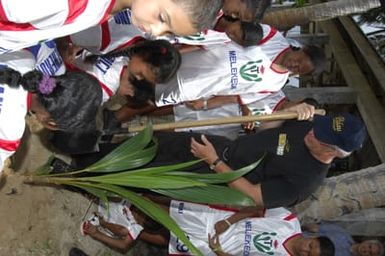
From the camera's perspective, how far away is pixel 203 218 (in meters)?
3.04

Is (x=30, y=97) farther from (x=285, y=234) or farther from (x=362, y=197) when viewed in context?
(x=362, y=197)

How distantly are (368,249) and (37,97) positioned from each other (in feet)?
6.80

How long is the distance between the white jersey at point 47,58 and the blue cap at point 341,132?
48.5 inches

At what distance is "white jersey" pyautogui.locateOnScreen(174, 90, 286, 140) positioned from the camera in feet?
9.96

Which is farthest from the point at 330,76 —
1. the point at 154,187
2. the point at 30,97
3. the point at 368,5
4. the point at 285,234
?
the point at 30,97

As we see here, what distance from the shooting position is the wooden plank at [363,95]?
3.96 metres

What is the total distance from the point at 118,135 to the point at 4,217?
0.80 metres

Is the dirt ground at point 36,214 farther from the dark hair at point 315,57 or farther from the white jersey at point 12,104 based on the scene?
the dark hair at point 315,57

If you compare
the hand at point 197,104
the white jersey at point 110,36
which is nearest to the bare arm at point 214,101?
the hand at point 197,104

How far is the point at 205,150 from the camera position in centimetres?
273

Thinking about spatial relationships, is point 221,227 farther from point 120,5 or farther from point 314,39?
point 314,39

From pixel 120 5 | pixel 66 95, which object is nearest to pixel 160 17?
pixel 120 5

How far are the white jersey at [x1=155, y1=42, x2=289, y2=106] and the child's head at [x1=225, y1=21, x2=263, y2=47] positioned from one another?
0.05m

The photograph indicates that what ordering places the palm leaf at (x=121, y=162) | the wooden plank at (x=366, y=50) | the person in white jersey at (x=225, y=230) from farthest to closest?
1. the wooden plank at (x=366, y=50)
2. the person in white jersey at (x=225, y=230)
3. the palm leaf at (x=121, y=162)
